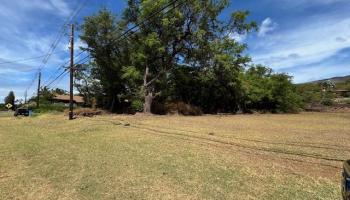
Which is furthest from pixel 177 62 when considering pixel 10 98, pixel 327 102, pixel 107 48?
pixel 10 98

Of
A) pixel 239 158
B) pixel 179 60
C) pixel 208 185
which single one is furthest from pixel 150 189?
pixel 179 60

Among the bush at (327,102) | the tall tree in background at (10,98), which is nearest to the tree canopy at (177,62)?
the bush at (327,102)

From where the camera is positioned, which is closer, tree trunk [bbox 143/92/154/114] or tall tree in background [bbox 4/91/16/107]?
tree trunk [bbox 143/92/154/114]

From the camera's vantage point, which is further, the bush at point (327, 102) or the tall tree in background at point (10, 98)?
the tall tree in background at point (10, 98)

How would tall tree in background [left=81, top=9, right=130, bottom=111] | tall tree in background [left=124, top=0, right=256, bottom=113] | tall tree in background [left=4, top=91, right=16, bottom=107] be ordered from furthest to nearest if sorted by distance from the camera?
tall tree in background [left=4, top=91, right=16, bottom=107] → tall tree in background [left=81, top=9, right=130, bottom=111] → tall tree in background [left=124, top=0, right=256, bottom=113]

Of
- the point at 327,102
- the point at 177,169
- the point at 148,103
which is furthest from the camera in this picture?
the point at 327,102

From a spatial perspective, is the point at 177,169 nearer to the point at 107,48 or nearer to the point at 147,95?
the point at 147,95

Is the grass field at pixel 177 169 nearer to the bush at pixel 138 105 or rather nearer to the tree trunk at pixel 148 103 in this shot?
the tree trunk at pixel 148 103

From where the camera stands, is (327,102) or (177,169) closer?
(177,169)

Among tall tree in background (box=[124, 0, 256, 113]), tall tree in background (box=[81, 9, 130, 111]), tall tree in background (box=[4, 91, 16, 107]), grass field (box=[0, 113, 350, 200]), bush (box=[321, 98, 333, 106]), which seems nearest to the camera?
grass field (box=[0, 113, 350, 200])

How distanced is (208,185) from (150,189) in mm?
1230

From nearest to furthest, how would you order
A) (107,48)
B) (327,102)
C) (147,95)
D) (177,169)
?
(177,169)
(147,95)
(107,48)
(327,102)

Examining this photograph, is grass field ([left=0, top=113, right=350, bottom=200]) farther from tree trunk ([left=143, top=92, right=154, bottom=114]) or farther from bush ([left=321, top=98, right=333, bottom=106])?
bush ([left=321, top=98, right=333, bottom=106])

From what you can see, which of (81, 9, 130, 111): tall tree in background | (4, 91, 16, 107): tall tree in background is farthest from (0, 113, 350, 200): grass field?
(4, 91, 16, 107): tall tree in background
